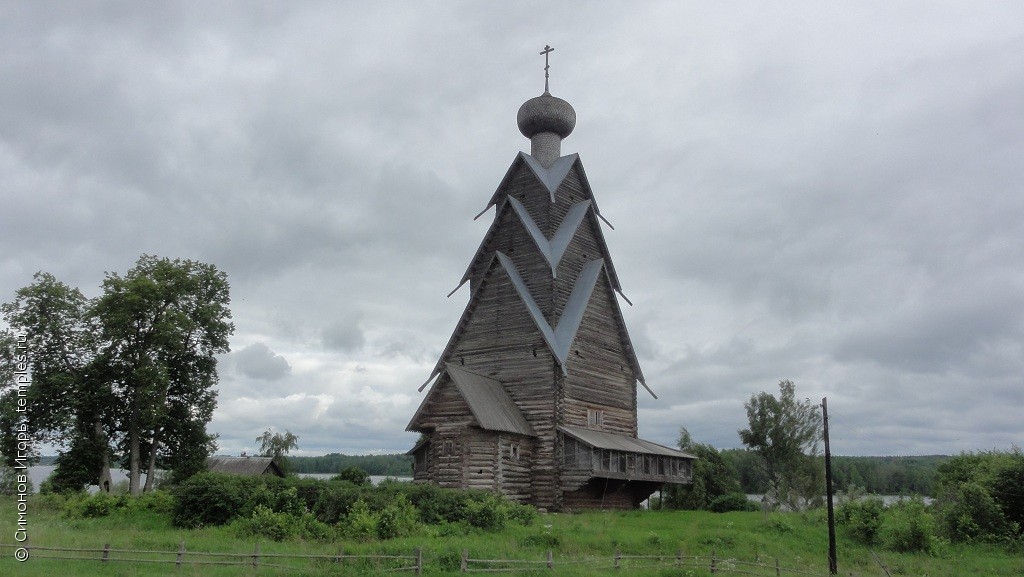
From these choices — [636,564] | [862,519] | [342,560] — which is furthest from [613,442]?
[342,560]

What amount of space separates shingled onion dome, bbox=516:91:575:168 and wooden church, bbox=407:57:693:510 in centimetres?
7

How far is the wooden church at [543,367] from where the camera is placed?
29797 millimetres

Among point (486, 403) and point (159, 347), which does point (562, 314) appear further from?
point (159, 347)

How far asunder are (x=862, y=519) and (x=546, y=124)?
972 inches

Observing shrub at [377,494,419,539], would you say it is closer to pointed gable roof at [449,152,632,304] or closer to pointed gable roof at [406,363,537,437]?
pointed gable roof at [406,363,537,437]

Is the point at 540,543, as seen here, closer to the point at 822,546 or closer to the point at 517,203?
the point at 822,546

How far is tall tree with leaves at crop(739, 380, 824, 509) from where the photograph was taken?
44.2 meters

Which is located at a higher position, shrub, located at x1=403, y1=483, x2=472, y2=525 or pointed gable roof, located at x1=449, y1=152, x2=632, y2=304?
pointed gable roof, located at x1=449, y1=152, x2=632, y2=304

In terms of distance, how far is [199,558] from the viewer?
17.9m

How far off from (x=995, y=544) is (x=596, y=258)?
68.5ft

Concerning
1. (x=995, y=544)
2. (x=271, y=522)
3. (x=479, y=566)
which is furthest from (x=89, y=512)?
(x=995, y=544)

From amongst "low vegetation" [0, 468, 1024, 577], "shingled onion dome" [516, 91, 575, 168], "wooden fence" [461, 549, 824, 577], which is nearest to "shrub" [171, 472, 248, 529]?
"low vegetation" [0, 468, 1024, 577]

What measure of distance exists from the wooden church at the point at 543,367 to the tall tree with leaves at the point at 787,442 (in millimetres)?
9546

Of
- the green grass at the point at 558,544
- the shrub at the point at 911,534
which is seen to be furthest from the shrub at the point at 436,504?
the shrub at the point at 911,534
